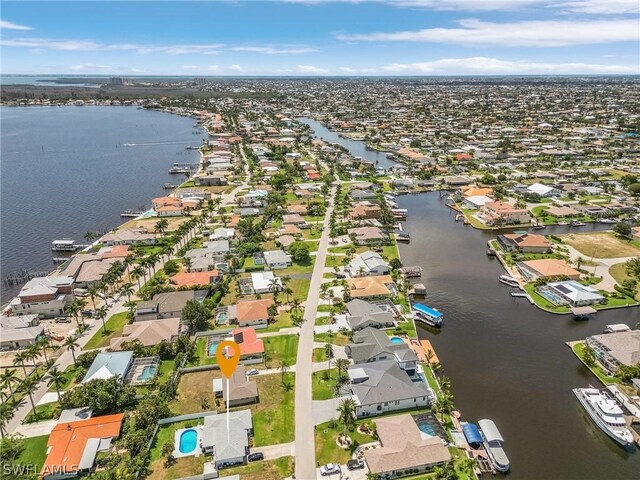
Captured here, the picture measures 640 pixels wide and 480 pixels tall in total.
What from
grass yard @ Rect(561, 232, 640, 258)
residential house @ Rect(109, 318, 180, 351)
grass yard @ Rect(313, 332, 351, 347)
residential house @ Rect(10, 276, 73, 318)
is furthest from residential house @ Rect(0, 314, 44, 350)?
grass yard @ Rect(561, 232, 640, 258)

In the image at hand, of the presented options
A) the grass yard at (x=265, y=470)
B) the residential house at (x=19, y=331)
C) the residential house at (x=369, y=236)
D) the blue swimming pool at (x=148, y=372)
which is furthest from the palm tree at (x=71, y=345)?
the residential house at (x=369, y=236)

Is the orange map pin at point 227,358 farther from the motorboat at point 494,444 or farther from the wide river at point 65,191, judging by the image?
the wide river at point 65,191

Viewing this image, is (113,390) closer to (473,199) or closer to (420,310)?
(420,310)

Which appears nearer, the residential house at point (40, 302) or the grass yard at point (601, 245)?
the residential house at point (40, 302)

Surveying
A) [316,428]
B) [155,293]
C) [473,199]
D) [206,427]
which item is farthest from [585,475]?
[473,199]

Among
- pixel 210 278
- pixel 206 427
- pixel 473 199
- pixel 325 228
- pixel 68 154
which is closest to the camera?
pixel 206 427

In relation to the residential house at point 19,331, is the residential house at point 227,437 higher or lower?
lower
